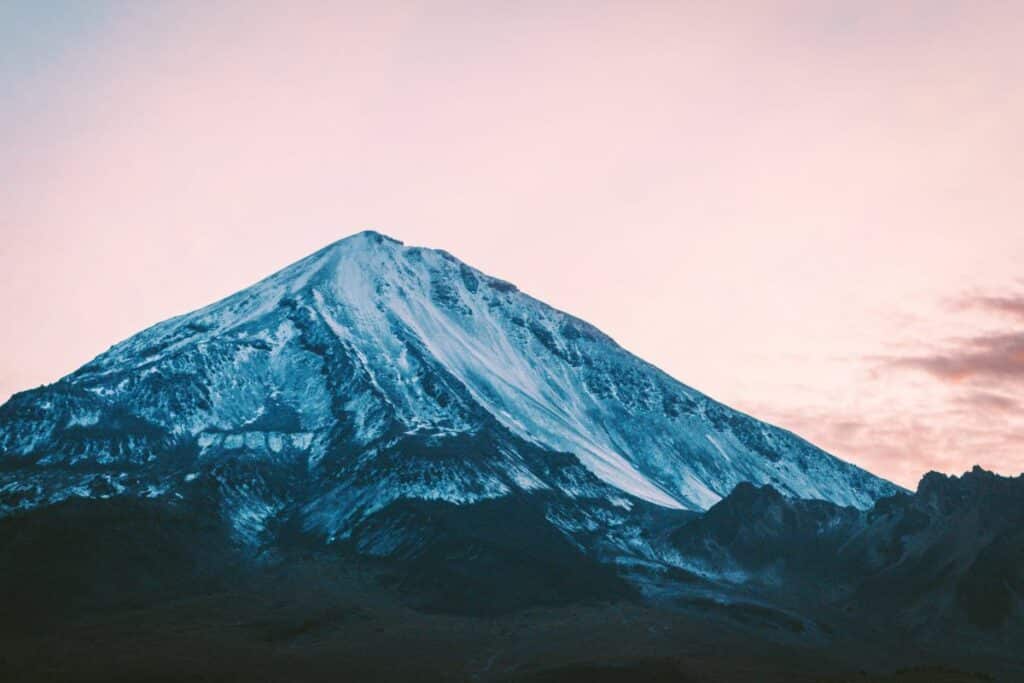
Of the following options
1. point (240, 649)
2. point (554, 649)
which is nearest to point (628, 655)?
point (554, 649)

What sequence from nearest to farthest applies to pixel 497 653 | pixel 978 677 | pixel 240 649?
pixel 978 677 → pixel 240 649 → pixel 497 653

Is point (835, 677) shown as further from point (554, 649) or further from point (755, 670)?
point (554, 649)

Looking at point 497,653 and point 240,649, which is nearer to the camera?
point 240,649

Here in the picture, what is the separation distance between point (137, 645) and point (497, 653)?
55.5 m

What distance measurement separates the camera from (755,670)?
589 ft

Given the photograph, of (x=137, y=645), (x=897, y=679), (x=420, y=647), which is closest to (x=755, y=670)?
(x=897, y=679)

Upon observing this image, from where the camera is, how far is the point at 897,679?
6339 inches

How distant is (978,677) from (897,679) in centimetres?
1465

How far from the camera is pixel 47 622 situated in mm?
197625

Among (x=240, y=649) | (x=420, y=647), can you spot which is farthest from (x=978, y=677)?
(x=240, y=649)

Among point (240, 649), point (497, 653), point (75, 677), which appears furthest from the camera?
point (497, 653)

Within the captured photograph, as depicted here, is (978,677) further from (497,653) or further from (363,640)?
(363,640)

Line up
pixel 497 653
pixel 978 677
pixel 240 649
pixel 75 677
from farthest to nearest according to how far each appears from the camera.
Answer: pixel 497 653
pixel 240 649
pixel 978 677
pixel 75 677

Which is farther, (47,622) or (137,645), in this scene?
(47,622)
